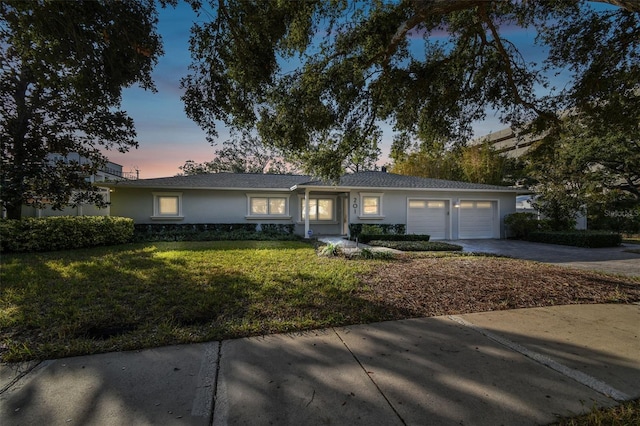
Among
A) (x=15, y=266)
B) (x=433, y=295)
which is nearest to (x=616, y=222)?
(x=433, y=295)

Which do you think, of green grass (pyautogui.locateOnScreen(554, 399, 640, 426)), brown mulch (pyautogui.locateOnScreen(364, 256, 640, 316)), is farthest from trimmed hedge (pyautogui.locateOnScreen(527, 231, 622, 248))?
green grass (pyautogui.locateOnScreen(554, 399, 640, 426))

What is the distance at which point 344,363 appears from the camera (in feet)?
9.50

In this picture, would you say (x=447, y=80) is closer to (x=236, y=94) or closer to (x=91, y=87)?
(x=236, y=94)

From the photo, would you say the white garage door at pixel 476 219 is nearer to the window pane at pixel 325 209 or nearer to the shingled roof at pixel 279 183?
the shingled roof at pixel 279 183

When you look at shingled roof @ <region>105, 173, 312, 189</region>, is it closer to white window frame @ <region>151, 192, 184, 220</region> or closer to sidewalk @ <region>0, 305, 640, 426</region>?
white window frame @ <region>151, 192, 184, 220</region>

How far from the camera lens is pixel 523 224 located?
54.5ft

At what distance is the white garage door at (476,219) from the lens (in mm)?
16875

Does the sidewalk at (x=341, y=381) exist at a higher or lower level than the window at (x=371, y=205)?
lower

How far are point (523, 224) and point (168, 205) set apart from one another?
18902 millimetres

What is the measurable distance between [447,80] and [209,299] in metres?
7.40

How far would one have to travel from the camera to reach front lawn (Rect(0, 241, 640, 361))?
139 inches

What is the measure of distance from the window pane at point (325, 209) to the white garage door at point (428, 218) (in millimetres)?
4296

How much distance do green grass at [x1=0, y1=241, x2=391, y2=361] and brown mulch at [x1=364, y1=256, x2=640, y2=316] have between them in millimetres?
591

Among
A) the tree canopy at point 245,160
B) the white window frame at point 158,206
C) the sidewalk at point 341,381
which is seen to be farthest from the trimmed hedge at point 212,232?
the tree canopy at point 245,160
